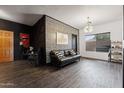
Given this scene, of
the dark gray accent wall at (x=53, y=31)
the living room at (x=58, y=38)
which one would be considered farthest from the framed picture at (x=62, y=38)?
the dark gray accent wall at (x=53, y=31)

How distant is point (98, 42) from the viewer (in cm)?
728

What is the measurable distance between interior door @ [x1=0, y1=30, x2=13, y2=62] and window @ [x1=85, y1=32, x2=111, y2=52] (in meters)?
5.75

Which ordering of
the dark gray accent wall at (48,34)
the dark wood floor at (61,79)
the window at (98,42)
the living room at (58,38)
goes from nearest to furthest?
the dark wood floor at (61,79)
the living room at (58,38)
the dark gray accent wall at (48,34)
the window at (98,42)

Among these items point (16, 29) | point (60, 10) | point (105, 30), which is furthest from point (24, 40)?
point (105, 30)

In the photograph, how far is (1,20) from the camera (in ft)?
18.1

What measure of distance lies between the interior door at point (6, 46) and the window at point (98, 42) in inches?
226

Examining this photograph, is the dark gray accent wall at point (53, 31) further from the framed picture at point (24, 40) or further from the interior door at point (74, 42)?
the framed picture at point (24, 40)

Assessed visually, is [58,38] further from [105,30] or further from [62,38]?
[105,30]

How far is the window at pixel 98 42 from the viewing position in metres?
6.66

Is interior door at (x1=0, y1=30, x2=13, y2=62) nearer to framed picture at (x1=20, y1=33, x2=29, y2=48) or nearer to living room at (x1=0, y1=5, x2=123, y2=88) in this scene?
living room at (x1=0, y1=5, x2=123, y2=88)

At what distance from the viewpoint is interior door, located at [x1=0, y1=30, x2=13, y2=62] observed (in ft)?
18.4
